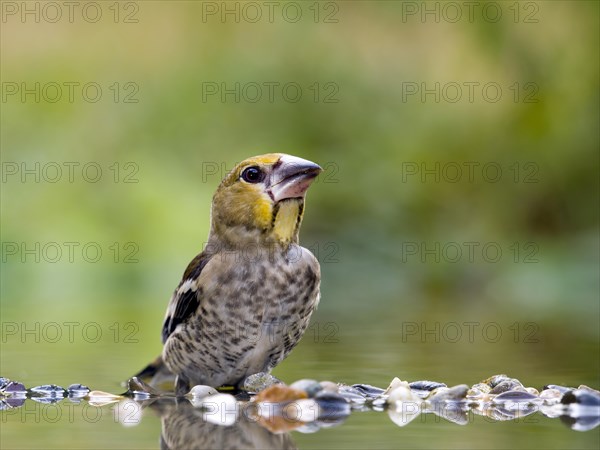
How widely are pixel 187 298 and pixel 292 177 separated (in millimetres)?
743

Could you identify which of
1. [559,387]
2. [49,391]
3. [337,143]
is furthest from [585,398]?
[337,143]

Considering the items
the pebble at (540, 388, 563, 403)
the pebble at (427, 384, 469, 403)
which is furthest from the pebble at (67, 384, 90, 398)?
the pebble at (540, 388, 563, 403)

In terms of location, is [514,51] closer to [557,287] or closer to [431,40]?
[431,40]

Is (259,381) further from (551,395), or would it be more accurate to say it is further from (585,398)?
(585,398)

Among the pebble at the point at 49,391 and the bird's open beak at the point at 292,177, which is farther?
the bird's open beak at the point at 292,177

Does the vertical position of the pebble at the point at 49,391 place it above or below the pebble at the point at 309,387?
below

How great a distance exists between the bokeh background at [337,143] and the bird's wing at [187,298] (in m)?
5.04

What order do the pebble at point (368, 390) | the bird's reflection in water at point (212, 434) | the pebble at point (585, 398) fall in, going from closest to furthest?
the bird's reflection in water at point (212, 434)
the pebble at point (585, 398)
the pebble at point (368, 390)

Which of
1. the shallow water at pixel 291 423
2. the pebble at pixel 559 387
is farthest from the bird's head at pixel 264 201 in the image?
the pebble at pixel 559 387

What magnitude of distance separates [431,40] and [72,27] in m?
4.28

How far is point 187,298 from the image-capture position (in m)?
5.21

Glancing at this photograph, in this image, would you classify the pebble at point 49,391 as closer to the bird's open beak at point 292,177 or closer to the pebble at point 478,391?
the bird's open beak at point 292,177

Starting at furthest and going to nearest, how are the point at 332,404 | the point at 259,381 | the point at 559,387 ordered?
the point at 259,381
the point at 559,387
the point at 332,404

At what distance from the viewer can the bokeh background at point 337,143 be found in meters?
11.7
